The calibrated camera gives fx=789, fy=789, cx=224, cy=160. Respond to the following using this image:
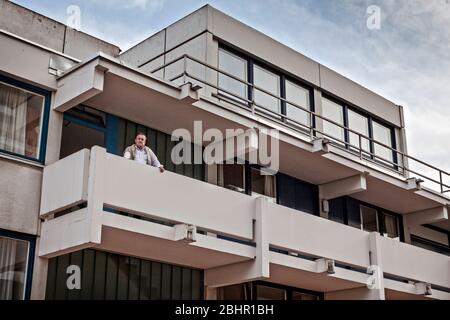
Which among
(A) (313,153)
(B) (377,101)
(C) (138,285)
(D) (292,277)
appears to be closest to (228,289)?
(D) (292,277)

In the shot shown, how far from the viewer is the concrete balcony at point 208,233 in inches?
611

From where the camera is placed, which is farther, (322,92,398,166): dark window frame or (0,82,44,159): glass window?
(322,92,398,166): dark window frame

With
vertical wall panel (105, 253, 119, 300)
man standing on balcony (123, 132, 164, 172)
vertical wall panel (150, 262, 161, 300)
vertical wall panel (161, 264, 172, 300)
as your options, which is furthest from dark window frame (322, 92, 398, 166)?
vertical wall panel (105, 253, 119, 300)

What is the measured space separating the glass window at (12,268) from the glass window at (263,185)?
723 cm

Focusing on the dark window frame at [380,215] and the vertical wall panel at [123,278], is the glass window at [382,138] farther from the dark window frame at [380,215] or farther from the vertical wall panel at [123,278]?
the vertical wall panel at [123,278]

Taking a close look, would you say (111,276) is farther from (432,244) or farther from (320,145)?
(432,244)

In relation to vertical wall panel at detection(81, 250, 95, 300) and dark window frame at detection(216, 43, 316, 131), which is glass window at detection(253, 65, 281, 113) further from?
vertical wall panel at detection(81, 250, 95, 300)

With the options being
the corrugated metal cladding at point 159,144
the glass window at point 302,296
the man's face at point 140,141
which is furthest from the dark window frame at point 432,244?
the man's face at point 140,141

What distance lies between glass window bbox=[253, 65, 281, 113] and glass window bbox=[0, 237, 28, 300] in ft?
28.2

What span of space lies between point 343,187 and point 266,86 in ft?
11.9

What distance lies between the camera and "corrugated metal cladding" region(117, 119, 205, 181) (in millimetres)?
18531

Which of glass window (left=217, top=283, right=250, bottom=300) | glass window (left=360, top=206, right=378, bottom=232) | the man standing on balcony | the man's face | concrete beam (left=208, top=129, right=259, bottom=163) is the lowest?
glass window (left=217, top=283, right=250, bottom=300)

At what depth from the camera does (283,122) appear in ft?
73.6

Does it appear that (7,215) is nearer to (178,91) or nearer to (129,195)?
(129,195)
